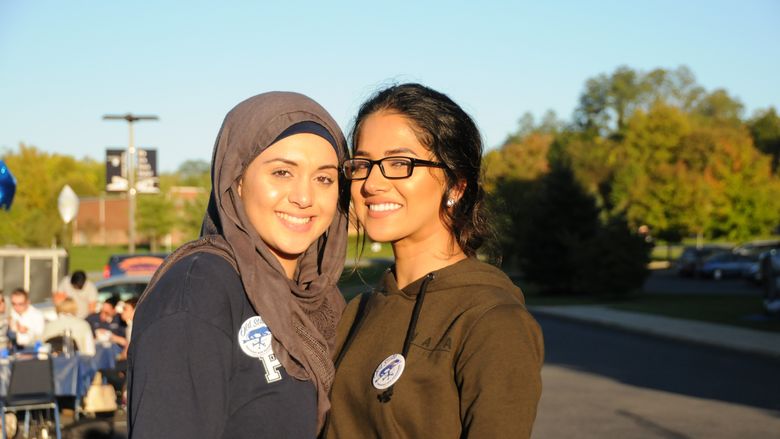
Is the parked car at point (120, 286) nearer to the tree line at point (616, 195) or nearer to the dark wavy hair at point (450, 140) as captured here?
the tree line at point (616, 195)

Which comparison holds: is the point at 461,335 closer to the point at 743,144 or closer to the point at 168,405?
the point at 168,405

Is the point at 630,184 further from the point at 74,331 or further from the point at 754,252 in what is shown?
the point at 74,331

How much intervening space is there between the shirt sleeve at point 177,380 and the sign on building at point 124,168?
32.9 m

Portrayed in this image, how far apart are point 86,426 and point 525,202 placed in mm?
30591

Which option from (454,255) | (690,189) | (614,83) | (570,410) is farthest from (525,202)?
(614,83)

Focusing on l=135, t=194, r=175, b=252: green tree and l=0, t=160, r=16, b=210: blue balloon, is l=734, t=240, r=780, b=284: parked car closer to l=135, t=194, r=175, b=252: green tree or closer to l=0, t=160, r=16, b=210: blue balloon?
l=0, t=160, r=16, b=210: blue balloon

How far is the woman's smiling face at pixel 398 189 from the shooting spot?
2883mm

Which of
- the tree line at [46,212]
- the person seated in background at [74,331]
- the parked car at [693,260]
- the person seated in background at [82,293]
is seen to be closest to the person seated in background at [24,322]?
the person seated in background at [74,331]

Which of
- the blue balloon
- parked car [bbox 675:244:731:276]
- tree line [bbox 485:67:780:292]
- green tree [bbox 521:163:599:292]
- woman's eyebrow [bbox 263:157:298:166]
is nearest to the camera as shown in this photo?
woman's eyebrow [bbox 263:157:298:166]

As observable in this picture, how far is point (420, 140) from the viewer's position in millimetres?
2865

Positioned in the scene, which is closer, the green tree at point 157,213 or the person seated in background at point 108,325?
the person seated in background at point 108,325

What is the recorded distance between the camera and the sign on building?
34188mm

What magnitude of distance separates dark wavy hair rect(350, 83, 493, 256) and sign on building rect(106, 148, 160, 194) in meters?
32.3

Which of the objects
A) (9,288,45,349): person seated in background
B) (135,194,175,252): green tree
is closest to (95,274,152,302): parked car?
(9,288,45,349): person seated in background
